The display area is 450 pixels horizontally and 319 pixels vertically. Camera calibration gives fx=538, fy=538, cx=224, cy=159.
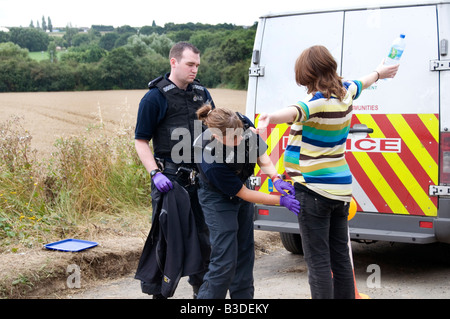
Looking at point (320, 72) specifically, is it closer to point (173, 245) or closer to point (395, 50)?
point (395, 50)

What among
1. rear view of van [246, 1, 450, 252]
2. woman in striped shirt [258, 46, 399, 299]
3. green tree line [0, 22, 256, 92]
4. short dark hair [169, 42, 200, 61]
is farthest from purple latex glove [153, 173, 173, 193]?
green tree line [0, 22, 256, 92]

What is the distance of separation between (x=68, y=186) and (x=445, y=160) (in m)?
4.21

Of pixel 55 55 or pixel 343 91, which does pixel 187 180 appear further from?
pixel 55 55

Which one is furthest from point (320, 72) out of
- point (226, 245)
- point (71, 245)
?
point (71, 245)

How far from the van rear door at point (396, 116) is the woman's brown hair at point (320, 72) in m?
1.67

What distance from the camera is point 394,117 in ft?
15.0

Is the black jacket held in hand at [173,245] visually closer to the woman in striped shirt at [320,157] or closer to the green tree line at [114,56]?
the woman in striped shirt at [320,157]

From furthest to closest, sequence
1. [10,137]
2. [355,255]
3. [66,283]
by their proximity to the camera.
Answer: [10,137]
[355,255]
[66,283]

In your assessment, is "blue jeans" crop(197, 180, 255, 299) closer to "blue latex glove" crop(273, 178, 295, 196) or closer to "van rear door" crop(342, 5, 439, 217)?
"blue latex glove" crop(273, 178, 295, 196)

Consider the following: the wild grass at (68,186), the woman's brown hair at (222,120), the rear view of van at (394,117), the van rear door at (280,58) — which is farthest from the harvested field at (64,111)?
the woman's brown hair at (222,120)

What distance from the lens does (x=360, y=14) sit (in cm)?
479

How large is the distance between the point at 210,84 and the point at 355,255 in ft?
77.9

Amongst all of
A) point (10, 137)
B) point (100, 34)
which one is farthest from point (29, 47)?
point (10, 137)

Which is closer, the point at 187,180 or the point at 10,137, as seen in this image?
the point at 187,180
